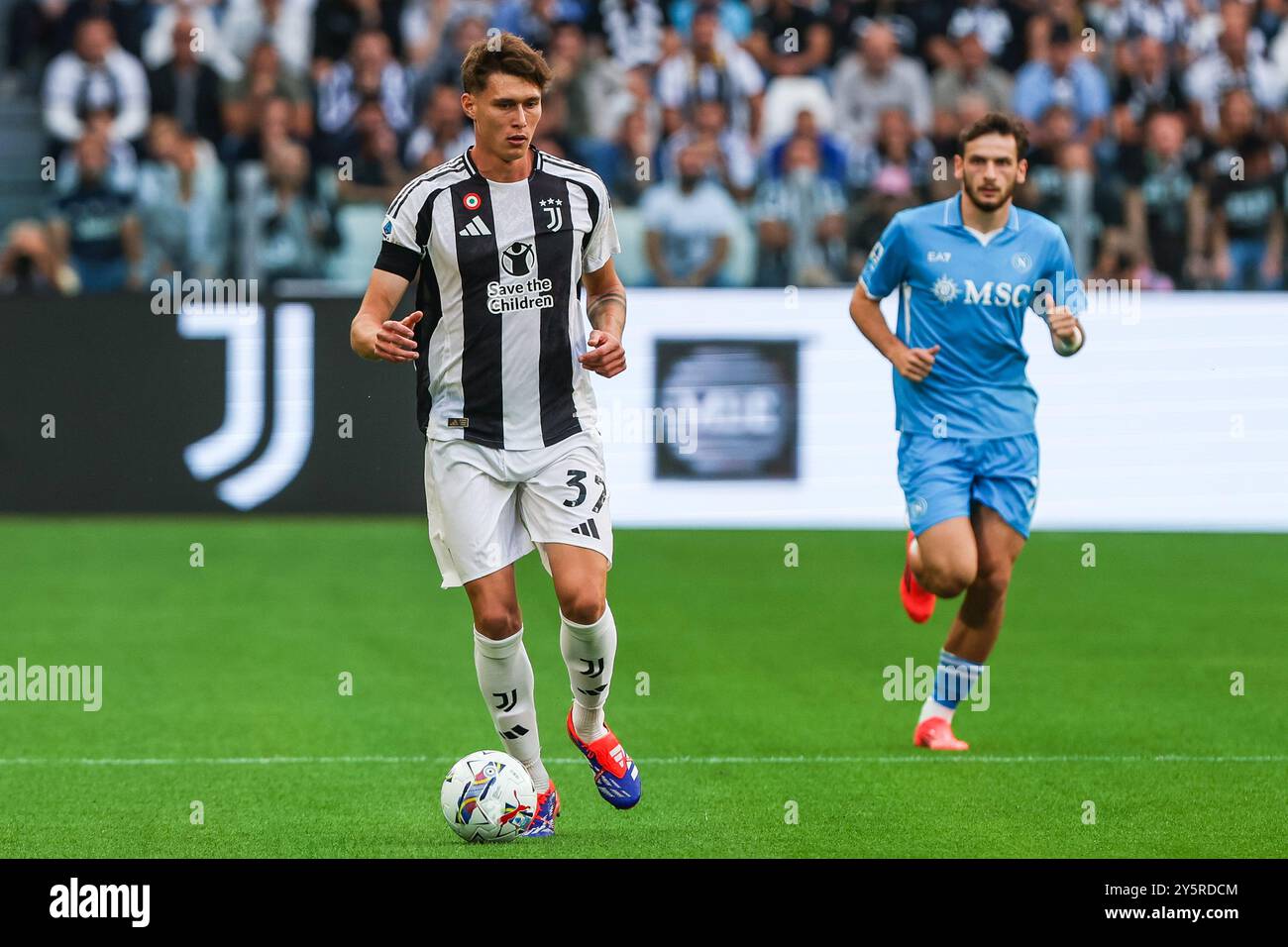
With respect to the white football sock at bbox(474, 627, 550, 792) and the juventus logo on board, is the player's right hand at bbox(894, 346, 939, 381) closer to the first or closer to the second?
the juventus logo on board

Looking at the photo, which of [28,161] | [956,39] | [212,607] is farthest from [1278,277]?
[28,161]

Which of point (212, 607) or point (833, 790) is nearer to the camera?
point (833, 790)

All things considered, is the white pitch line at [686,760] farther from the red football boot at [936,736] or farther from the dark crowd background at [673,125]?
the dark crowd background at [673,125]

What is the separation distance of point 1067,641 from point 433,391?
5.46 m

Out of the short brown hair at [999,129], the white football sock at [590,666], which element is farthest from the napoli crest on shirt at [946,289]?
the white football sock at [590,666]

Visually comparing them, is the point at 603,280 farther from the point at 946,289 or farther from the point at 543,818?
the point at 946,289

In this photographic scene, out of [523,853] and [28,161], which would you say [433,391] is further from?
[28,161]

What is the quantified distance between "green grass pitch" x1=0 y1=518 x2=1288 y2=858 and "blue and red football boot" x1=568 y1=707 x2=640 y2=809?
84 millimetres

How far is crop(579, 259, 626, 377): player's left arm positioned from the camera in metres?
6.75

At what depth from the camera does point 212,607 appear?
1252 cm

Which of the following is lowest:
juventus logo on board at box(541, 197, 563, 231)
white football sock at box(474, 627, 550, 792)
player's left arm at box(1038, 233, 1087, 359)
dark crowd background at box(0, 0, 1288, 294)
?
white football sock at box(474, 627, 550, 792)

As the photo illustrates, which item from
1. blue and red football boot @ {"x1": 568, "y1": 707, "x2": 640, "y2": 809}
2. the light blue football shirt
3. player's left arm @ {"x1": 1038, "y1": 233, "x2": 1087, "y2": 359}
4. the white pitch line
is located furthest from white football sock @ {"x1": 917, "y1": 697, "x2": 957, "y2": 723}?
blue and red football boot @ {"x1": 568, "y1": 707, "x2": 640, "y2": 809}

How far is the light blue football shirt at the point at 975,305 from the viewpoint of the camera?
8711 mm

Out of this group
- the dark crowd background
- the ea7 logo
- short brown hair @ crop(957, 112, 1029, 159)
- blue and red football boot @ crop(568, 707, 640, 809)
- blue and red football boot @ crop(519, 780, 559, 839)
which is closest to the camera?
blue and red football boot @ crop(519, 780, 559, 839)
